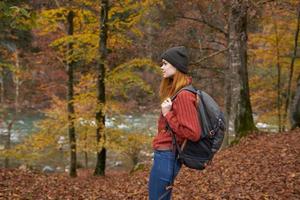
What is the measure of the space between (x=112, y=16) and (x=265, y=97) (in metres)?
11.3

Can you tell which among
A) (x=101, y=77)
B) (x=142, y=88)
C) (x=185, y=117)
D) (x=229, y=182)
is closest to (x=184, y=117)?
(x=185, y=117)

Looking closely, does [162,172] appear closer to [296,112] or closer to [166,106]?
[166,106]

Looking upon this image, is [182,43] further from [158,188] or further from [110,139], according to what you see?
[158,188]

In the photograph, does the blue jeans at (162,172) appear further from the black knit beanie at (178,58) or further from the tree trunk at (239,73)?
the tree trunk at (239,73)

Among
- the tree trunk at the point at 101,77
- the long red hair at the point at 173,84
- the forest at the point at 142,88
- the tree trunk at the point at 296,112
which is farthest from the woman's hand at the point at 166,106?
the tree trunk at the point at 296,112

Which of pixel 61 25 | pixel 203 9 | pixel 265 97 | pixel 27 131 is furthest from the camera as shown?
pixel 27 131

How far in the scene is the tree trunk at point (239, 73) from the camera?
45.5 ft

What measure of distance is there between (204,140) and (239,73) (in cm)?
1074

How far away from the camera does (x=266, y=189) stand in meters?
7.90

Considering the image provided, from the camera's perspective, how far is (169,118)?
4.13 m

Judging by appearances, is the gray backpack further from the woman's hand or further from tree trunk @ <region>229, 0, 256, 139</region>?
tree trunk @ <region>229, 0, 256, 139</region>

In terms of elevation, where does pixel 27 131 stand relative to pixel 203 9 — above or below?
below

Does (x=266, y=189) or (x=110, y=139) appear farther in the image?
(x=110, y=139)

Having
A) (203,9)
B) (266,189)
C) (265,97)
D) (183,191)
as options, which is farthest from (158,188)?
(265,97)
